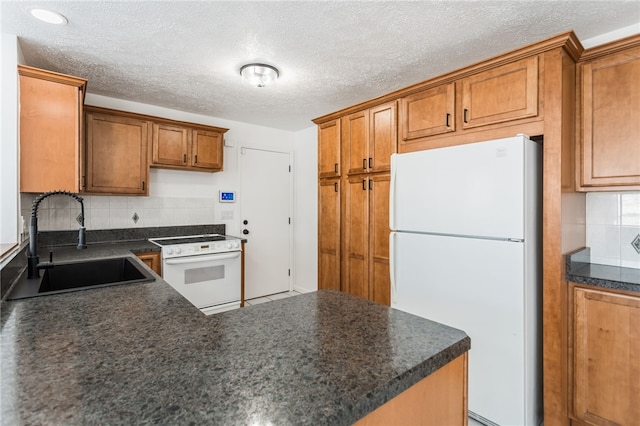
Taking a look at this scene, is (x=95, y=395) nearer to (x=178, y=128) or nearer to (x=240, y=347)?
(x=240, y=347)

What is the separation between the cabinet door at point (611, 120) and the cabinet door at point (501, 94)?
381 millimetres

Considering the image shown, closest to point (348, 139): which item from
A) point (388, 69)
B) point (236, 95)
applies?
point (388, 69)

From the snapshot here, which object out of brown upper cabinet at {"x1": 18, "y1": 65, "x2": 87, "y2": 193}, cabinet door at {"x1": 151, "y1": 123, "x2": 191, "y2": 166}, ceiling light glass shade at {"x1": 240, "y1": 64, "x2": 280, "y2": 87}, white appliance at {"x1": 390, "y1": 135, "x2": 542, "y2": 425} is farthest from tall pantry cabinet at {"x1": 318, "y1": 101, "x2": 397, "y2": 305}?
brown upper cabinet at {"x1": 18, "y1": 65, "x2": 87, "y2": 193}

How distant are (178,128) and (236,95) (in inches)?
30.8

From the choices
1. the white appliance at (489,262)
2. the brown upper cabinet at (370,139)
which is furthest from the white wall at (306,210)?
the white appliance at (489,262)

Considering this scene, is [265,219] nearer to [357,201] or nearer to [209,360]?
[357,201]

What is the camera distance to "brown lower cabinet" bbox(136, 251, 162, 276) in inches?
115

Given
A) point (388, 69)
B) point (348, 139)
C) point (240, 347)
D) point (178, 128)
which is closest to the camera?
point (240, 347)

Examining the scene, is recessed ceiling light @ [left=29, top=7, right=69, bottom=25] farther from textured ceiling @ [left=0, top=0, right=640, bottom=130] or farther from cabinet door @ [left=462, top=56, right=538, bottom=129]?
cabinet door @ [left=462, top=56, right=538, bottom=129]

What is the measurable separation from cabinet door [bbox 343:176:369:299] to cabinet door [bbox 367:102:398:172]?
0.20 meters

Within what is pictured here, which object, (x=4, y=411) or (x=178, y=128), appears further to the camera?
(x=178, y=128)

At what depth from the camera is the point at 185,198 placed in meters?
3.75

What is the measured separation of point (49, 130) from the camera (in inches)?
88.1

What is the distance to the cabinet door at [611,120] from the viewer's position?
70.6 inches
